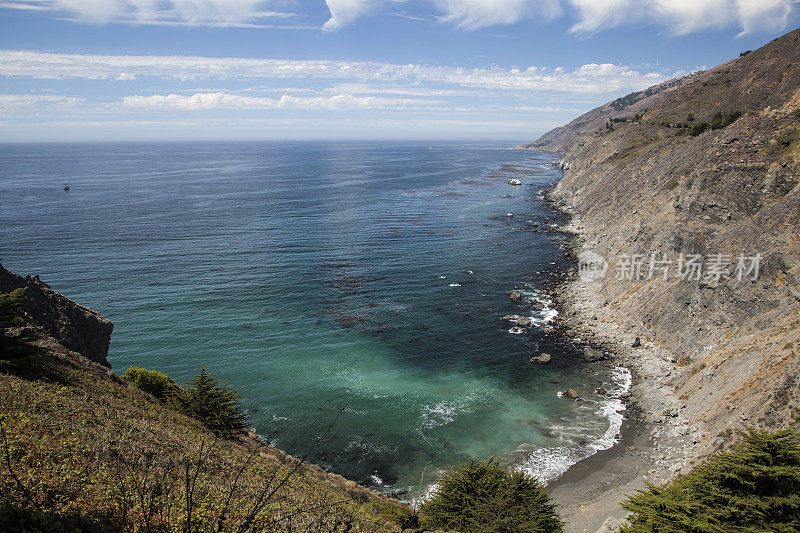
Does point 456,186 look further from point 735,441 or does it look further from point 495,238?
point 735,441

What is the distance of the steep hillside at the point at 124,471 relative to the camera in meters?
10.6

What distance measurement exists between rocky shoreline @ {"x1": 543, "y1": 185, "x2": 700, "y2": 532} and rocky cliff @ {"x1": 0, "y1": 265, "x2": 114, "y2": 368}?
32827 mm

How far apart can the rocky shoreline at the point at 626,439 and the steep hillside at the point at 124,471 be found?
42.3 ft

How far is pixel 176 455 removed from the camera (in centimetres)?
1672

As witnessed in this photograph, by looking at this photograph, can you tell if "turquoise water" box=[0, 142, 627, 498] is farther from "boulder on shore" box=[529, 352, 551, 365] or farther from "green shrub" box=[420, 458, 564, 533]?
"green shrub" box=[420, 458, 564, 533]

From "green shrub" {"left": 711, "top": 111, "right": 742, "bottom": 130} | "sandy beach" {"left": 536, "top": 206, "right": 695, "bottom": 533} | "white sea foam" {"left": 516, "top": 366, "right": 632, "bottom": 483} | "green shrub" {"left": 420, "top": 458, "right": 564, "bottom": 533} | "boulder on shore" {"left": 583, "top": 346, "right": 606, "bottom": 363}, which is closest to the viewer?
"green shrub" {"left": 420, "top": 458, "right": 564, "bottom": 533}

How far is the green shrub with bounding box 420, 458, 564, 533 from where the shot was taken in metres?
19.7

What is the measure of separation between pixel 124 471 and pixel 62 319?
21687mm

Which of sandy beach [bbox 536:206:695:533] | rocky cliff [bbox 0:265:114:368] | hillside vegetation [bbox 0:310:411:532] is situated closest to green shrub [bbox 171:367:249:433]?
hillside vegetation [bbox 0:310:411:532]

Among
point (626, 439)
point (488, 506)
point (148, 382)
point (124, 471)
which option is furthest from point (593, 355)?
point (124, 471)

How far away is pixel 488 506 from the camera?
20625 mm

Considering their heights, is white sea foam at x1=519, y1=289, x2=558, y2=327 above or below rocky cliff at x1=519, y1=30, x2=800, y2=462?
below

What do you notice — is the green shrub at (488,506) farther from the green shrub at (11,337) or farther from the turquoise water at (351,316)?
the green shrub at (11,337)

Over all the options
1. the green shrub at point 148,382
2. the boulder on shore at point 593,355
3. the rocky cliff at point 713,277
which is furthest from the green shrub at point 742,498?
the green shrub at point 148,382
